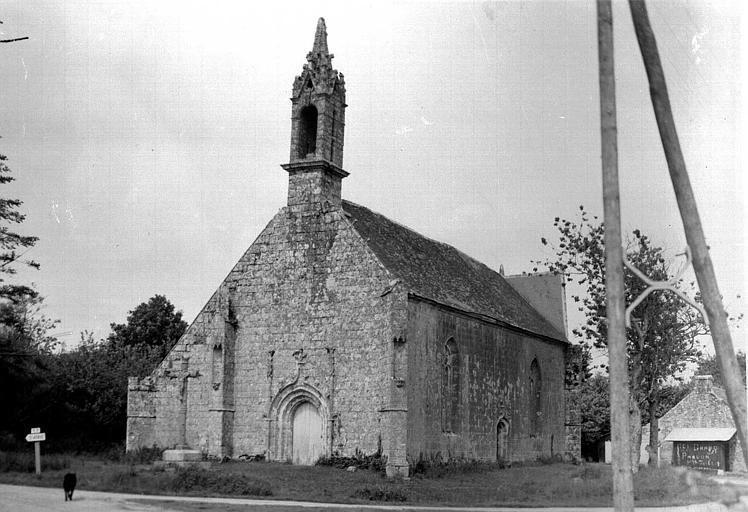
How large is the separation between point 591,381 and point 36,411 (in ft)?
147

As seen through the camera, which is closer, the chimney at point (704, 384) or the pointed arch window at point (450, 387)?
the pointed arch window at point (450, 387)

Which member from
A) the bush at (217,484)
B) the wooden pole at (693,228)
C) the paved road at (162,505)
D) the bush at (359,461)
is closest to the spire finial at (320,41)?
the bush at (359,461)

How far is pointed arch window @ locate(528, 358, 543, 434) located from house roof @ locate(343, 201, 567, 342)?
6.37 ft

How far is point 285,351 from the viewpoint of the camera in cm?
3462

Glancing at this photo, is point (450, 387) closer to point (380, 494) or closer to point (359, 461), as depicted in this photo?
point (359, 461)

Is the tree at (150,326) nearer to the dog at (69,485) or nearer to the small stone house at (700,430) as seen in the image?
the small stone house at (700,430)

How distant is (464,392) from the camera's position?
3644 cm

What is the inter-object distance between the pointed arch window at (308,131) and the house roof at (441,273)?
270cm

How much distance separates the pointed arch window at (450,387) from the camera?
34.8 meters

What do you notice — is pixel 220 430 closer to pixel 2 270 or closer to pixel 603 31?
pixel 2 270

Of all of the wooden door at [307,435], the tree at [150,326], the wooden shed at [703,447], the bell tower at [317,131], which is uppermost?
the bell tower at [317,131]

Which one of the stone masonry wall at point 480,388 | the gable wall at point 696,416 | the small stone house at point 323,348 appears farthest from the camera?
the gable wall at point 696,416

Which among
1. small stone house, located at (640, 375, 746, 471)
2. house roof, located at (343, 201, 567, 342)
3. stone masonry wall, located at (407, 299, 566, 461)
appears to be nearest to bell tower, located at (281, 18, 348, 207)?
house roof, located at (343, 201, 567, 342)

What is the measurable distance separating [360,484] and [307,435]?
6.36 meters
